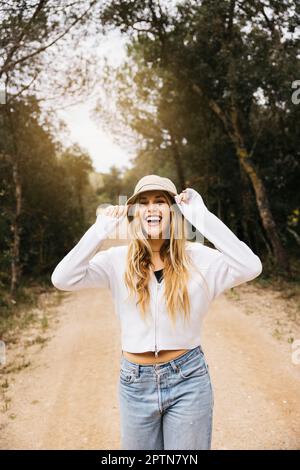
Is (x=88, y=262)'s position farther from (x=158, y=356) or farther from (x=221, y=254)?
(x=221, y=254)

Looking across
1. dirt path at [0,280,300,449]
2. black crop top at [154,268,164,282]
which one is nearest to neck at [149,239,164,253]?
black crop top at [154,268,164,282]

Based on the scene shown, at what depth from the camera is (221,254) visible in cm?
265

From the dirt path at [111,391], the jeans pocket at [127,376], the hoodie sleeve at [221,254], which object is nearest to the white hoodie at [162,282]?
the hoodie sleeve at [221,254]

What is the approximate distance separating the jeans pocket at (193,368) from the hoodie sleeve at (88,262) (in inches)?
28.6

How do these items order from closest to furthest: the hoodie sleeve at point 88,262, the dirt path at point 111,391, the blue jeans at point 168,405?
the blue jeans at point 168,405, the hoodie sleeve at point 88,262, the dirt path at point 111,391

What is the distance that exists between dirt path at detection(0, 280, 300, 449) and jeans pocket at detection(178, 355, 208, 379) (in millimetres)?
2506

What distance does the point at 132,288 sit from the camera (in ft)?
8.52

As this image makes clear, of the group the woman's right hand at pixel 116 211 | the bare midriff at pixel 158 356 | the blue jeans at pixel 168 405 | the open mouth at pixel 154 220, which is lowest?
the blue jeans at pixel 168 405

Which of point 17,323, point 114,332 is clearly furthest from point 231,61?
point 17,323

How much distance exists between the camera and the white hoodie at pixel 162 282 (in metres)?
2.52

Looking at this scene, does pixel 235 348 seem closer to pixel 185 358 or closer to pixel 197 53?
pixel 185 358

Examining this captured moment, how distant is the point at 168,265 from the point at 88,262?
0.50 m

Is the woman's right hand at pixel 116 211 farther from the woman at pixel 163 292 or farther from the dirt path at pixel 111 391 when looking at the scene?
the dirt path at pixel 111 391

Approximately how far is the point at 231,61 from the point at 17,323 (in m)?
9.13
